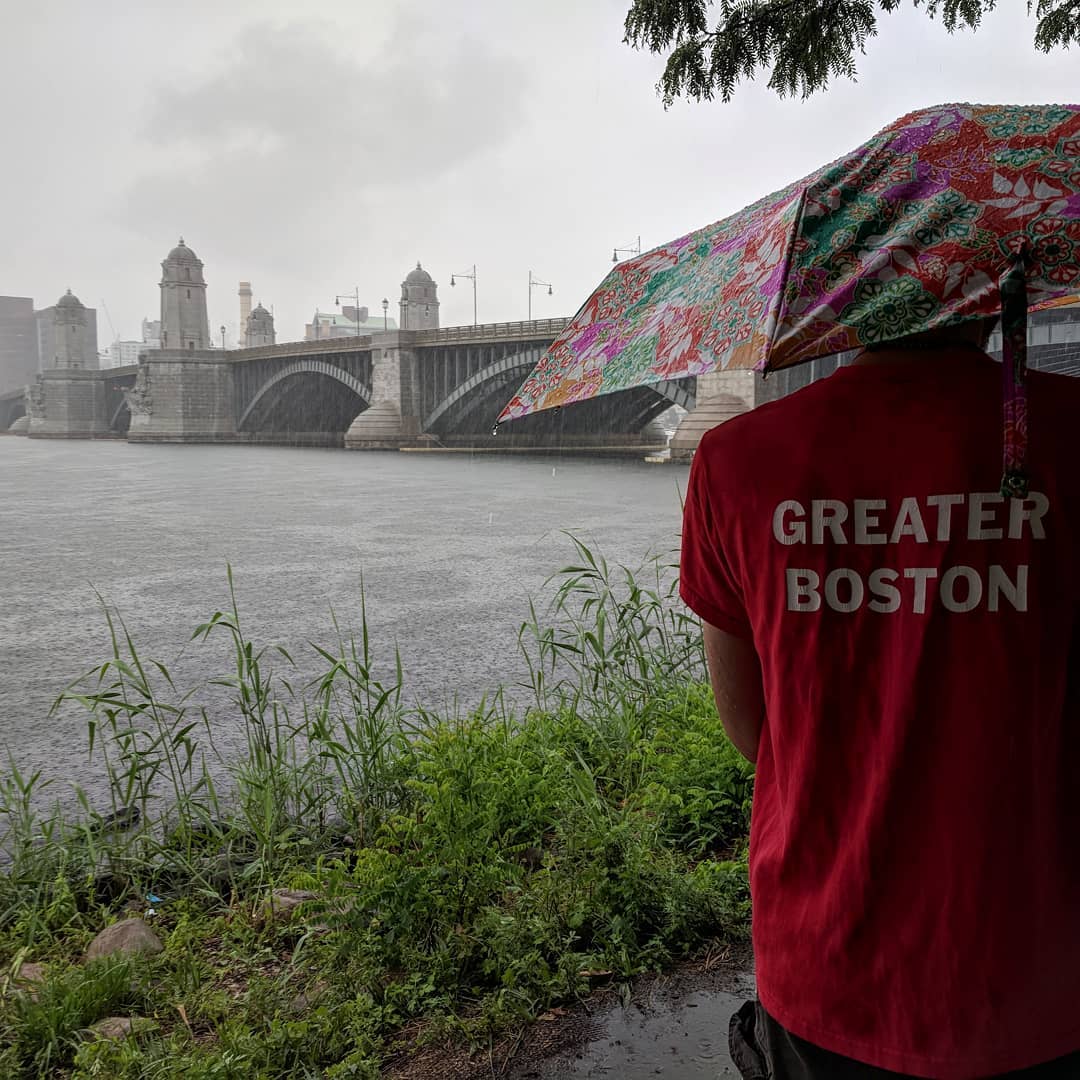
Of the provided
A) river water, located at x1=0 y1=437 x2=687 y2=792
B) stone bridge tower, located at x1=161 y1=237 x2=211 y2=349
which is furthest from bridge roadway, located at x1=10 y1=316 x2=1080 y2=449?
stone bridge tower, located at x1=161 y1=237 x2=211 y2=349

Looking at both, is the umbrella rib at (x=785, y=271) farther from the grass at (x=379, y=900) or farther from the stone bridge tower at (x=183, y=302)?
the stone bridge tower at (x=183, y=302)

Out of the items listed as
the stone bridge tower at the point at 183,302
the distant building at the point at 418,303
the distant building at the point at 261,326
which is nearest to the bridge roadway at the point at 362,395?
the stone bridge tower at the point at 183,302

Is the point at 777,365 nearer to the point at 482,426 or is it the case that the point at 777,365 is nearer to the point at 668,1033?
the point at 668,1033

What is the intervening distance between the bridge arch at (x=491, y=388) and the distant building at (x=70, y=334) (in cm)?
5285

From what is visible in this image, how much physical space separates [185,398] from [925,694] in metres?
67.4

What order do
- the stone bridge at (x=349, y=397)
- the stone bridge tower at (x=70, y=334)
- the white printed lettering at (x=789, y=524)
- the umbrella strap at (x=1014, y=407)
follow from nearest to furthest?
the umbrella strap at (x=1014, y=407), the white printed lettering at (x=789, y=524), the stone bridge at (x=349, y=397), the stone bridge tower at (x=70, y=334)

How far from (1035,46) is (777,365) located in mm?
4651

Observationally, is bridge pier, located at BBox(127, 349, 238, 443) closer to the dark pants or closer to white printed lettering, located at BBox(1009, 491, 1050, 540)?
the dark pants

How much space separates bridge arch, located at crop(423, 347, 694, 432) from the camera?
39656mm

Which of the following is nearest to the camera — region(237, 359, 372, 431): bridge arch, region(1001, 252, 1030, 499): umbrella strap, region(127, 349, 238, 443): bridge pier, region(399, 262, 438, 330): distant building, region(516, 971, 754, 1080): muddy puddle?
region(1001, 252, 1030, 499): umbrella strap

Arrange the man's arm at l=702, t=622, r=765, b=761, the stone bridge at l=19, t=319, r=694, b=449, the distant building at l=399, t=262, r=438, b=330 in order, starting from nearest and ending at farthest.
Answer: the man's arm at l=702, t=622, r=765, b=761, the stone bridge at l=19, t=319, r=694, b=449, the distant building at l=399, t=262, r=438, b=330

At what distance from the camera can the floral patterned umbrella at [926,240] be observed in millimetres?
1041

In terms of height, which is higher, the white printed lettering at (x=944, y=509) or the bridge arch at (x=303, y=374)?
the bridge arch at (x=303, y=374)

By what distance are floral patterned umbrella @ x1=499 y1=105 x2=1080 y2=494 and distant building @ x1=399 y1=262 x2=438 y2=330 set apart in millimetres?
84298
